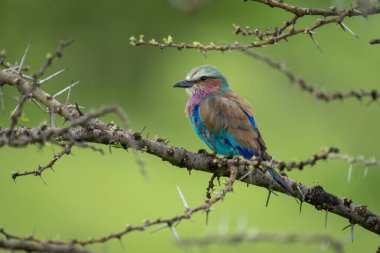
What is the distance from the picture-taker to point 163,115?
11.6 m

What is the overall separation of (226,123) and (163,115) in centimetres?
641

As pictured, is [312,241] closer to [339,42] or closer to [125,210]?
[125,210]

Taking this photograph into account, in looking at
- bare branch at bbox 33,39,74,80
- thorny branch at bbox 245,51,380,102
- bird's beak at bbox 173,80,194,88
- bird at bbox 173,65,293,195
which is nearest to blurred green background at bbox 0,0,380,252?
bird's beak at bbox 173,80,194,88

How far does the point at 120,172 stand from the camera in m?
10.8

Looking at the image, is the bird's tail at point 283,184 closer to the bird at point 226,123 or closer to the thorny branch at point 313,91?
the bird at point 226,123

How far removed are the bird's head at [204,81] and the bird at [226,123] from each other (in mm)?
45

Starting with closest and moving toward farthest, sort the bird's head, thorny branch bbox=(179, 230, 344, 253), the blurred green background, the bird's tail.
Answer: thorny branch bbox=(179, 230, 344, 253)
the bird's tail
the bird's head
the blurred green background

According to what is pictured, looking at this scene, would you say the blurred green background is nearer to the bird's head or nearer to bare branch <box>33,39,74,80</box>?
the bird's head

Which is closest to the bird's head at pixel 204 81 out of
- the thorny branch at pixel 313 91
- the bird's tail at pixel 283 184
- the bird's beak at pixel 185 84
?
the bird's beak at pixel 185 84

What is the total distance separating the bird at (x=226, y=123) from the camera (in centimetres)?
509

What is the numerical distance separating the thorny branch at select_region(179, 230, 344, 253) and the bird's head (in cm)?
350

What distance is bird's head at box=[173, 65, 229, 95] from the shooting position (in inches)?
231

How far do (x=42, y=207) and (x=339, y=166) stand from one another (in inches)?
158

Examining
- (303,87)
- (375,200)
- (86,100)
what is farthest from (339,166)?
(303,87)
